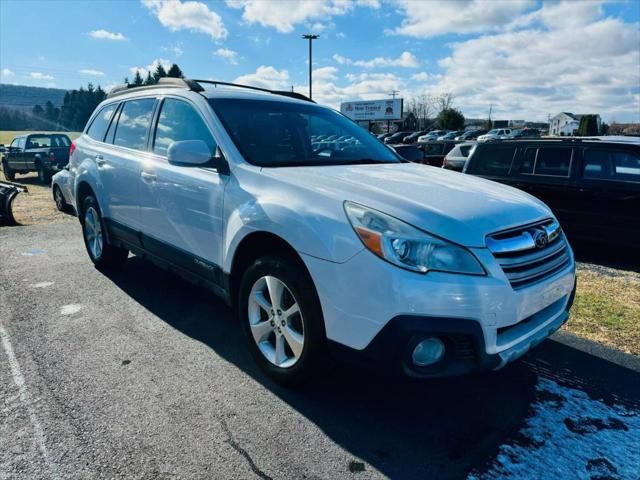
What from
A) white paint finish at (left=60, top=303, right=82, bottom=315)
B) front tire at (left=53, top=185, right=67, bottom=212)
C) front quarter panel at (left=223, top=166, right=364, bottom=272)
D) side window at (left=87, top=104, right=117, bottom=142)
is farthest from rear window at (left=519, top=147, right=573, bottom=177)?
front tire at (left=53, top=185, right=67, bottom=212)

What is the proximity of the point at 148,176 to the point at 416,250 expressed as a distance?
2520 millimetres

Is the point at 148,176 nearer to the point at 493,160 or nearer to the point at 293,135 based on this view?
the point at 293,135

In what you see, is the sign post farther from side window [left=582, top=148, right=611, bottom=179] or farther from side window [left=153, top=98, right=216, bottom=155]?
side window [left=153, top=98, right=216, bottom=155]

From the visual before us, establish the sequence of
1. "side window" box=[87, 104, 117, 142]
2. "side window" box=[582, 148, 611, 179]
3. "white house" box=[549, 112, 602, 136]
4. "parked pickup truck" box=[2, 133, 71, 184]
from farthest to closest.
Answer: "white house" box=[549, 112, 602, 136]
"parked pickup truck" box=[2, 133, 71, 184]
"side window" box=[582, 148, 611, 179]
"side window" box=[87, 104, 117, 142]

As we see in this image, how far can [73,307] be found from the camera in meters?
4.13


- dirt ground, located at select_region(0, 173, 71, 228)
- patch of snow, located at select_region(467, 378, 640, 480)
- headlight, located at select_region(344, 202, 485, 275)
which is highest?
headlight, located at select_region(344, 202, 485, 275)

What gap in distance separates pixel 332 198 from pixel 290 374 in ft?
3.49

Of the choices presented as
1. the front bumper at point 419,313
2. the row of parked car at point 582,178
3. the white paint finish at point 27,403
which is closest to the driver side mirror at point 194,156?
the front bumper at point 419,313

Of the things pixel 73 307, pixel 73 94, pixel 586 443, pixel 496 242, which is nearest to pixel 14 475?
pixel 73 307

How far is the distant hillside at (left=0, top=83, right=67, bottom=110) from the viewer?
391 ft

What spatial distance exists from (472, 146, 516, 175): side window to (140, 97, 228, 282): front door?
5.21 m

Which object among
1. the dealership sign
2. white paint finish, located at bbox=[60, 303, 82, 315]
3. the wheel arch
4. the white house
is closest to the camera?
the wheel arch

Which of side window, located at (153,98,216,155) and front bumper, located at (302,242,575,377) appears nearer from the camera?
front bumper, located at (302,242,575,377)

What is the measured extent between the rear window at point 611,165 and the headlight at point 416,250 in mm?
4975
